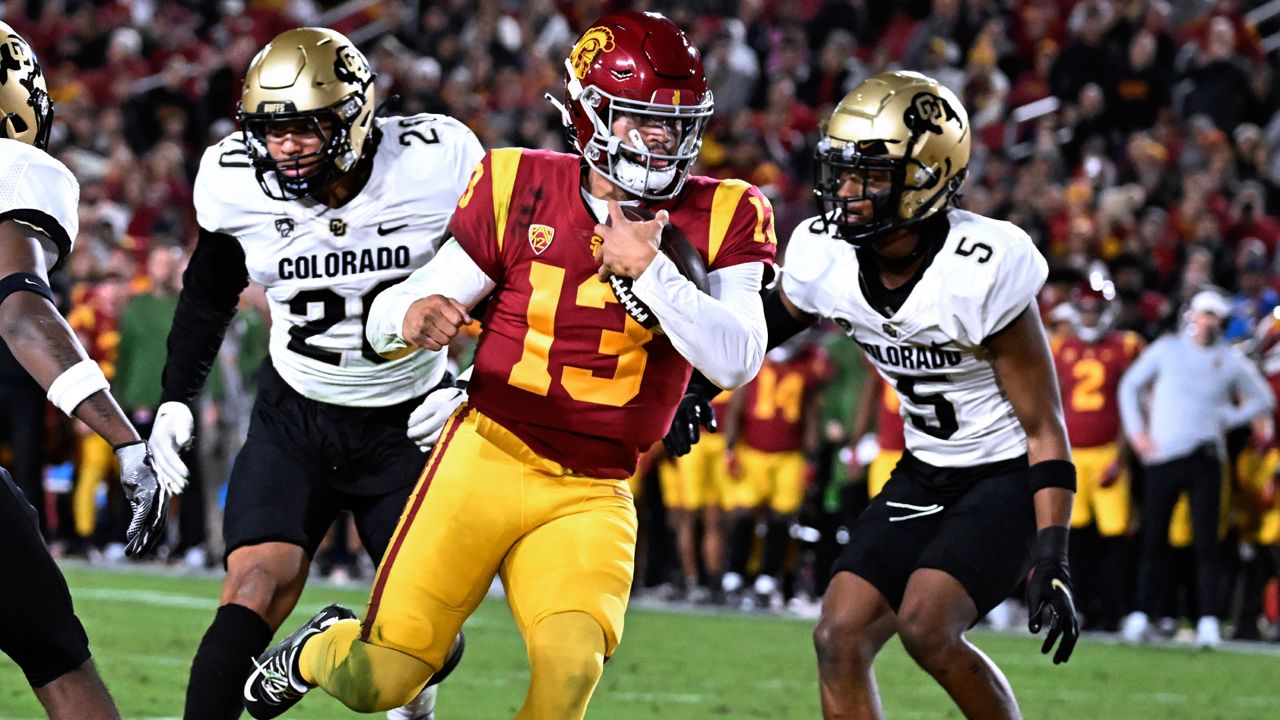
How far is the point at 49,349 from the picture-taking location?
3.61 m

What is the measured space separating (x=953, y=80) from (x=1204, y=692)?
25.0 ft

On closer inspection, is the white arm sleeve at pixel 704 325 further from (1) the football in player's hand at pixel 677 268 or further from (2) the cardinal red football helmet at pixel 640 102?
(2) the cardinal red football helmet at pixel 640 102

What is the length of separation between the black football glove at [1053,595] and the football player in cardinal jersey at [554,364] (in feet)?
3.19

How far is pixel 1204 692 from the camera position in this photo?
7781 millimetres

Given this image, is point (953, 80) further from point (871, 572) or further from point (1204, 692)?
point (871, 572)

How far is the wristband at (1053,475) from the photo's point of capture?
453cm

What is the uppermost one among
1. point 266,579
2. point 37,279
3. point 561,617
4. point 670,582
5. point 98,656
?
point 37,279

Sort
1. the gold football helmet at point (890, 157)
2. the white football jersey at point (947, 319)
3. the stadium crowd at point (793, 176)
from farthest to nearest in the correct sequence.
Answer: the stadium crowd at point (793, 176) → the gold football helmet at point (890, 157) → the white football jersey at point (947, 319)

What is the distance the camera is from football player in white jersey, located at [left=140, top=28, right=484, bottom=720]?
469cm

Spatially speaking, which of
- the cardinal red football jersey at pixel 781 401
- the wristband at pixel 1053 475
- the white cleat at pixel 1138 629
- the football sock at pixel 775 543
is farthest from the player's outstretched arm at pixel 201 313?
the football sock at pixel 775 543

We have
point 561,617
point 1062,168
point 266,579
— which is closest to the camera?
point 561,617

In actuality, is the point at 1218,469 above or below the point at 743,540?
above

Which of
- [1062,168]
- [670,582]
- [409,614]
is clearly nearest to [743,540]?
[670,582]

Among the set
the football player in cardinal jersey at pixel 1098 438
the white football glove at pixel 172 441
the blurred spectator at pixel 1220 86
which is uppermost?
the white football glove at pixel 172 441
